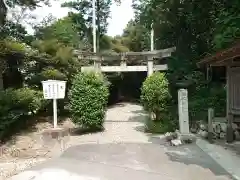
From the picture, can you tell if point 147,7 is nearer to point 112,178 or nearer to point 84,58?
point 84,58

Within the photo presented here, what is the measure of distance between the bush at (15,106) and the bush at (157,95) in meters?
4.56

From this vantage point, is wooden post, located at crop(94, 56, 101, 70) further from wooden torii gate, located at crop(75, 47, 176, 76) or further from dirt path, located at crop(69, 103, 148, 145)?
dirt path, located at crop(69, 103, 148, 145)

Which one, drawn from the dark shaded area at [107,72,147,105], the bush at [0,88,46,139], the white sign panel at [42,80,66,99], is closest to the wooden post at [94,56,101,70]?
the bush at [0,88,46,139]

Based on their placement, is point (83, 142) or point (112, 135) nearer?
point (83, 142)

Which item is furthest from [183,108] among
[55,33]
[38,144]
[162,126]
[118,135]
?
[55,33]

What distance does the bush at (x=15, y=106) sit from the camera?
10227 mm

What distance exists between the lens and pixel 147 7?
14812mm

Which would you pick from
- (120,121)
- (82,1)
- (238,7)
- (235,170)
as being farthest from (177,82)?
(82,1)

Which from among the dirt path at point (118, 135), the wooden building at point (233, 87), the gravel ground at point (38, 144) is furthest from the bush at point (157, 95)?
the wooden building at point (233, 87)

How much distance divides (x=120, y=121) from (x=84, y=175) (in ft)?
28.2

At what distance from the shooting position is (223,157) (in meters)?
7.71

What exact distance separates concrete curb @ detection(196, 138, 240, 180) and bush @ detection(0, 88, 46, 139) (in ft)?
20.8

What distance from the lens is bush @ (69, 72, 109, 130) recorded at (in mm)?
11711

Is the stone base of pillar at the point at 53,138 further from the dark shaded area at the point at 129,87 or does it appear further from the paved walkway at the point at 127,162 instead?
the dark shaded area at the point at 129,87
